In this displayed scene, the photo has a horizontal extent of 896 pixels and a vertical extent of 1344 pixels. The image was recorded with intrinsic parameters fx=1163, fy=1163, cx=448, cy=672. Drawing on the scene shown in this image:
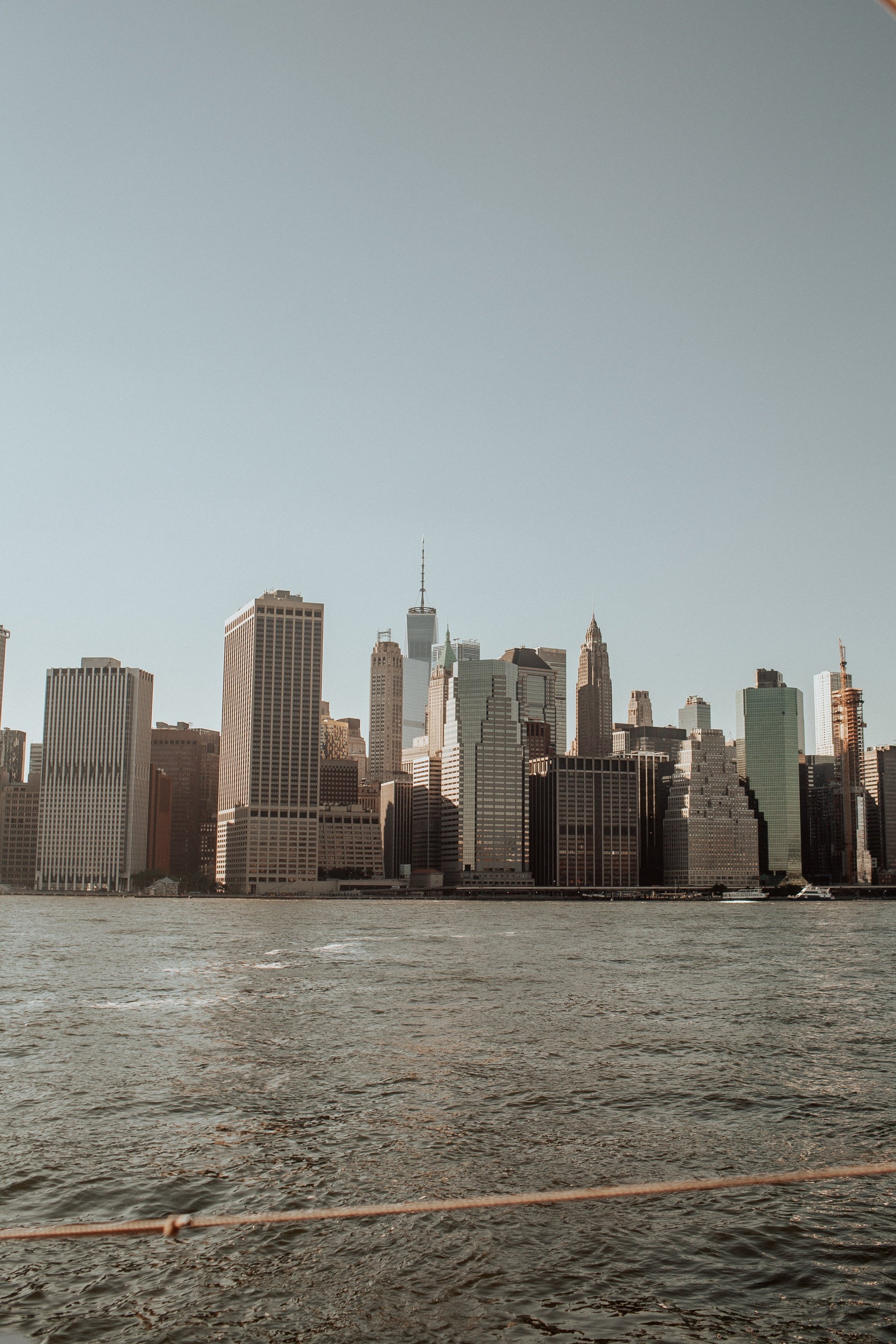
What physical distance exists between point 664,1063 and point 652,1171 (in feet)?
51.4

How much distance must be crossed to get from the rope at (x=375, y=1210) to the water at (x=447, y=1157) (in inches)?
16.9

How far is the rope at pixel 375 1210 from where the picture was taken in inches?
752

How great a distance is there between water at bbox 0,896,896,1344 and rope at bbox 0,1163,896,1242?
43 centimetres

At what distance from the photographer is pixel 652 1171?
27.8 meters

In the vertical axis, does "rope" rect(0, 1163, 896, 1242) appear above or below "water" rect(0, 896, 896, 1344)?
above

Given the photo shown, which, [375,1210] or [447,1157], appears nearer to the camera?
[375,1210]

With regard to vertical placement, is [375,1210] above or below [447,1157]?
above

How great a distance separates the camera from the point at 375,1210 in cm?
1938

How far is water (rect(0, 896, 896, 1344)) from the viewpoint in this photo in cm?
1984

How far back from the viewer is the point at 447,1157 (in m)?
28.9

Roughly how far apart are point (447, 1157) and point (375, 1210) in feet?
33.1

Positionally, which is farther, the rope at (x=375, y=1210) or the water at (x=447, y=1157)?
the water at (x=447, y=1157)

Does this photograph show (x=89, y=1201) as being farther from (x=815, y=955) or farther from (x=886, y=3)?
(x=815, y=955)

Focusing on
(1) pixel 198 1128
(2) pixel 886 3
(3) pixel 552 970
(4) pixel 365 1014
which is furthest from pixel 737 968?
(2) pixel 886 3
